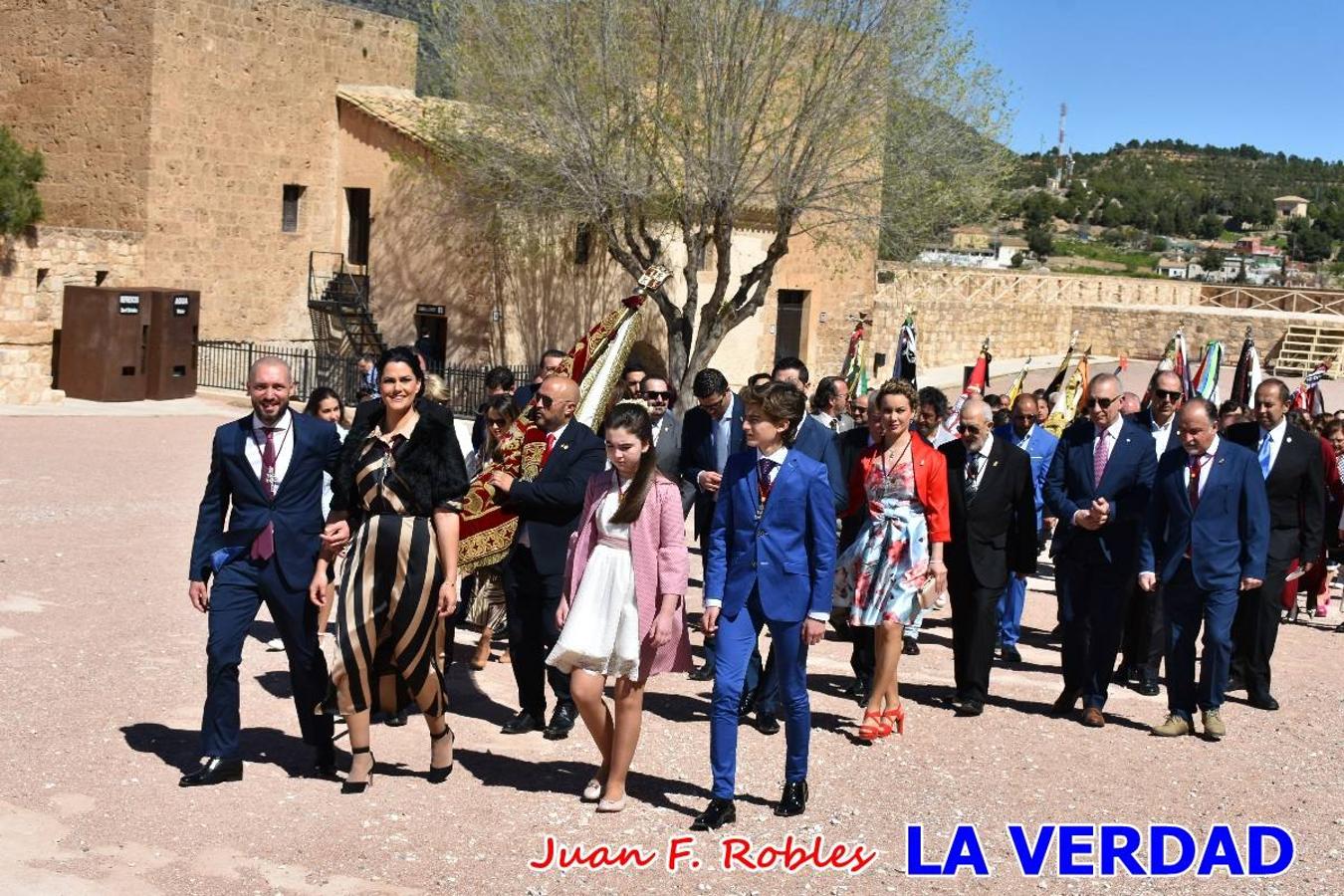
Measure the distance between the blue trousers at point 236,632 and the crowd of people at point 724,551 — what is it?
1cm

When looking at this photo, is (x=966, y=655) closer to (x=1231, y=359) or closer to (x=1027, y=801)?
(x=1027, y=801)

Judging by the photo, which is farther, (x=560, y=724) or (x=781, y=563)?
(x=560, y=724)

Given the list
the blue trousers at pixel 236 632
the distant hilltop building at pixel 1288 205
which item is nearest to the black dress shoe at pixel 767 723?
the blue trousers at pixel 236 632

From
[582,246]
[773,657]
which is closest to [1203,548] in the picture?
[773,657]

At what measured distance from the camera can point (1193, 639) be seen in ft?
26.9

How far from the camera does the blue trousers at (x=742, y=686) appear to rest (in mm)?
6316

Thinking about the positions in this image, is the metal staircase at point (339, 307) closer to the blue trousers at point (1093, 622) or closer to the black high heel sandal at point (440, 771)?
the blue trousers at point (1093, 622)

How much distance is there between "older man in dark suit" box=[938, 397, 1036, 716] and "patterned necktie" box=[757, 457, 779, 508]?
218 cm

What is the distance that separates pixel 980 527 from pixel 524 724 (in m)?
2.64

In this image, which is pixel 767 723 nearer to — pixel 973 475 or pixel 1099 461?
pixel 973 475

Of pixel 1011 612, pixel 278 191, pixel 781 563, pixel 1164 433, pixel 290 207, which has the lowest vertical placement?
pixel 1011 612

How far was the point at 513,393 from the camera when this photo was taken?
9.62m

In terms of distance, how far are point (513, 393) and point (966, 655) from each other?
3.14m

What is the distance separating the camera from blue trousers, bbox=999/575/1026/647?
403 inches
